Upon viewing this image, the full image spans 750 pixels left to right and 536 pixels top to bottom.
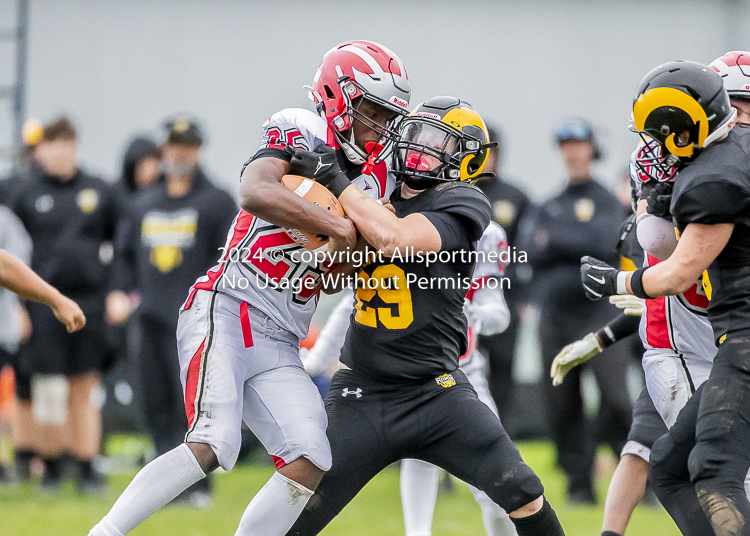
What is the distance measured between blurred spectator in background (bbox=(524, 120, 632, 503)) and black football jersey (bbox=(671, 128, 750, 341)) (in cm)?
299

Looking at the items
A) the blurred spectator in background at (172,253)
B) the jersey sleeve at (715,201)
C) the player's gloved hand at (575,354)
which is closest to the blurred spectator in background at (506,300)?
the blurred spectator in background at (172,253)

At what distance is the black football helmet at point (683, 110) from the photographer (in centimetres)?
315

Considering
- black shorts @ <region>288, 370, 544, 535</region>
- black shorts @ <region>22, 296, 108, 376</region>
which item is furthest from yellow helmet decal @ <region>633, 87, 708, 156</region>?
black shorts @ <region>22, 296, 108, 376</region>

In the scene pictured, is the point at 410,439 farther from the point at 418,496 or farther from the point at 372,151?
the point at 372,151

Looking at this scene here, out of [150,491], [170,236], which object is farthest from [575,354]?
[170,236]

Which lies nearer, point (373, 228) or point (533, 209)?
point (373, 228)

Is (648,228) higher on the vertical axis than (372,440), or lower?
higher

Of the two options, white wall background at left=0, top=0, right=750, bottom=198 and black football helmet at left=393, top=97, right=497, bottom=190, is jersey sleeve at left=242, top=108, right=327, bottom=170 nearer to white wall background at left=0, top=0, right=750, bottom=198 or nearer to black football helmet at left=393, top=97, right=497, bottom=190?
black football helmet at left=393, top=97, right=497, bottom=190

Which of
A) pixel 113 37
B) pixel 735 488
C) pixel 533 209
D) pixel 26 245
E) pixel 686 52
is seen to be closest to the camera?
pixel 735 488

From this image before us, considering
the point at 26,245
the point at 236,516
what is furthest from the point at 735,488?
the point at 26,245

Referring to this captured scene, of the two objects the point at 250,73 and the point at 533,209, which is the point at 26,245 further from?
the point at 250,73

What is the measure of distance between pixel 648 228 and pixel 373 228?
1045 millimetres

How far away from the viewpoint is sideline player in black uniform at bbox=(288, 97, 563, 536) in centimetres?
331

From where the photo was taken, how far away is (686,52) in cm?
1442
